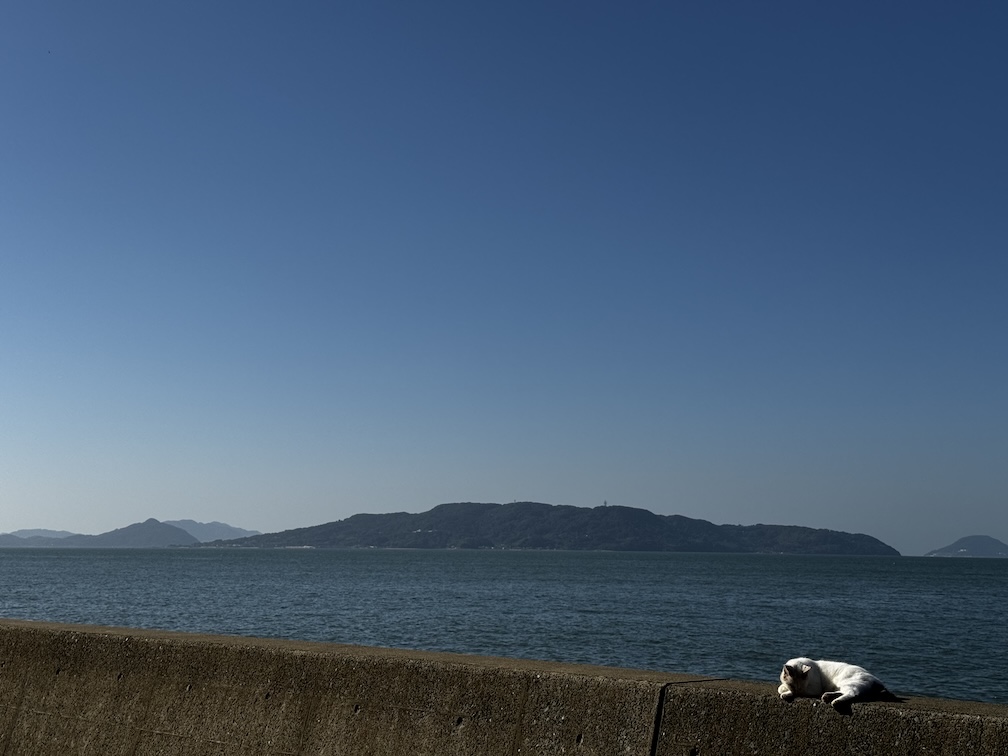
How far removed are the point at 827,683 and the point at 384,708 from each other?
2.31 metres

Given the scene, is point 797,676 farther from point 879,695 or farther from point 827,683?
point 879,695

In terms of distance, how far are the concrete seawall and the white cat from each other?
0.11 meters

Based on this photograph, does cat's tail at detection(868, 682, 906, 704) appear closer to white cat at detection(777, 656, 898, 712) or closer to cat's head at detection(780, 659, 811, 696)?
white cat at detection(777, 656, 898, 712)

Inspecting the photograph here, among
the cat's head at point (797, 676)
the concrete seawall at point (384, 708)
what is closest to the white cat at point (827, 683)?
the cat's head at point (797, 676)

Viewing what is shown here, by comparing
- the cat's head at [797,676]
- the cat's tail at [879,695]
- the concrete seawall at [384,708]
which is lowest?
the concrete seawall at [384,708]

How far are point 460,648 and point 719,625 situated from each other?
17.7 meters

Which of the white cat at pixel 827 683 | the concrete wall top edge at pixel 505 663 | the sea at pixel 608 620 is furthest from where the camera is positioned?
the sea at pixel 608 620

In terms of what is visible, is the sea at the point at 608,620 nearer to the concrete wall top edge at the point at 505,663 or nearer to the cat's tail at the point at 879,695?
the concrete wall top edge at the point at 505,663

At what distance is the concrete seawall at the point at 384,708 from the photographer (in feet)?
14.3

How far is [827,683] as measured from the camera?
15.3 feet

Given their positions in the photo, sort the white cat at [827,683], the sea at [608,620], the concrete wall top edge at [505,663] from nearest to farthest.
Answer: the concrete wall top edge at [505,663] → the white cat at [827,683] → the sea at [608,620]

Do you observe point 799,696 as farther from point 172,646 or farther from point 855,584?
point 855,584

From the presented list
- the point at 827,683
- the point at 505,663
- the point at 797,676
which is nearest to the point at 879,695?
the point at 827,683

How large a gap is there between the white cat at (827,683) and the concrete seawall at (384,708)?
0.11m
